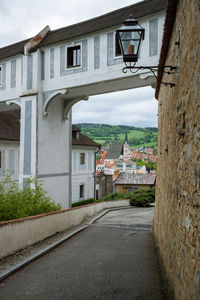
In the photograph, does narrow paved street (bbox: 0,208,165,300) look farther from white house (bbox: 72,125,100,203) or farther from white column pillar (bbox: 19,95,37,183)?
white house (bbox: 72,125,100,203)

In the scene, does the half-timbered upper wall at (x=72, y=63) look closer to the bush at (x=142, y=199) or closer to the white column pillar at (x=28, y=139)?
the white column pillar at (x=28, y=139)

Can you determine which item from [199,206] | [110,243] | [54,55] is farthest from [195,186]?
[54,55]

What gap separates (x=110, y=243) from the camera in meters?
9.51

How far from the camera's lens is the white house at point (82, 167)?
97.4 feet

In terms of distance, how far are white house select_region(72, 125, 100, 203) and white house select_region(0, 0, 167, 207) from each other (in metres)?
9.91

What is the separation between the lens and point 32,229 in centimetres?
912

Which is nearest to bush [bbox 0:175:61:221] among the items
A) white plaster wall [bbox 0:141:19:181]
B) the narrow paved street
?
the narrow paved street

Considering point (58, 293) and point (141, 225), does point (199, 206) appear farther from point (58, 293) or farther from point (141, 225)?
point (141, 225)

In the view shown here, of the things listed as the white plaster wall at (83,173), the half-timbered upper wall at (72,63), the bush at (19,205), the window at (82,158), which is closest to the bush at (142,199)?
the white plaster wall at (83,173)

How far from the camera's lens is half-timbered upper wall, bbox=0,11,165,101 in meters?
13.6

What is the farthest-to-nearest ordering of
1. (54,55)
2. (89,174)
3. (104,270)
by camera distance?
(89,174), (54,55), (104,270)

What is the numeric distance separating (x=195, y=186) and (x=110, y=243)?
7.25 metres

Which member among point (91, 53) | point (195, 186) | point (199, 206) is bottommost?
point (199, 206)

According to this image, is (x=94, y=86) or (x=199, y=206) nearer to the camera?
(x=199, y=206)
